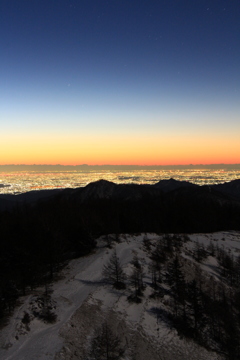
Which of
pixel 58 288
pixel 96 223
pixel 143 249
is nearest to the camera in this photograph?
pixel 58 288

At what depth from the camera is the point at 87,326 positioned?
23.0 metres

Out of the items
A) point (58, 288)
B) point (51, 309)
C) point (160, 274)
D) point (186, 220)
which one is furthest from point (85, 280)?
point (186, 220)

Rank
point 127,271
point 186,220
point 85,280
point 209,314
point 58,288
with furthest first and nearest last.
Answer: point 186,220
point 127,271
point 85,280
point 58,288
point 209,314

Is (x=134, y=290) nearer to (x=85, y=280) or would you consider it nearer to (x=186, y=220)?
(x=85, y=280)

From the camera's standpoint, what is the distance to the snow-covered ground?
19.2 metres

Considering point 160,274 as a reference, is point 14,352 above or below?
above

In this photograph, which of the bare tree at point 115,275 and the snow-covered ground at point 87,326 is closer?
the snow-covered ground at point 87,326

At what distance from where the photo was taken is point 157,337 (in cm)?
2384

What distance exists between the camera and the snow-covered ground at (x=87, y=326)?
19.2 meters

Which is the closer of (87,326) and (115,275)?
(87,326)

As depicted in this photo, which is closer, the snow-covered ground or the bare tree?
the snow-covered ground

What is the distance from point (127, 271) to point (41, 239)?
18157mm

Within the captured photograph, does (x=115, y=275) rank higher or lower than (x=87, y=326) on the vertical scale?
lower

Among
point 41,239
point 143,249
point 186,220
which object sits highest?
point 41,239
